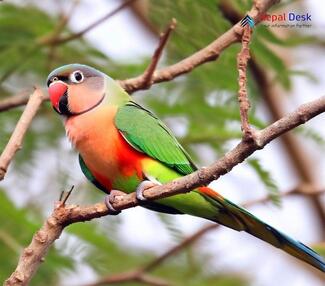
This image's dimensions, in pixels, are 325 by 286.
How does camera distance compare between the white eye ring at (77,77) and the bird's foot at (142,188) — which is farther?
the white eye ring at (77,77)

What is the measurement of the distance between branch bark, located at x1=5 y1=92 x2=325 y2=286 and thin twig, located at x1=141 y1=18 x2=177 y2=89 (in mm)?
455

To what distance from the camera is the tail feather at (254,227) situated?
6.59ft

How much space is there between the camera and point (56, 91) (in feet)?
7.19

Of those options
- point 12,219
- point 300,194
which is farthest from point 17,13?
point 300,194

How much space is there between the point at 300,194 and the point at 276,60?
57cm

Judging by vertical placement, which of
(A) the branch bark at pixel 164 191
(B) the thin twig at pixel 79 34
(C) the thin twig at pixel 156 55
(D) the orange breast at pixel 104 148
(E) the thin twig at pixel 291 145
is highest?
(E) the thin twig at pixel 291 145

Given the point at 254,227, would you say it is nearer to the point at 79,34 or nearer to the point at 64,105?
the point at 64,105

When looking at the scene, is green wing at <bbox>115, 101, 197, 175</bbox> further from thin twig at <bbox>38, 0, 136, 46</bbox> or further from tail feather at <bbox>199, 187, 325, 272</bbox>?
thin twig at <bbox>38, 0, 136, 46</bbox>

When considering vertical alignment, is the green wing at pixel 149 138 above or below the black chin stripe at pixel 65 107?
below

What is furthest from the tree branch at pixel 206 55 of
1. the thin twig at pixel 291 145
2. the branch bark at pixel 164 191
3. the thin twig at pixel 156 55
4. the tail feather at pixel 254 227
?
the thin twig at pixel 291 145

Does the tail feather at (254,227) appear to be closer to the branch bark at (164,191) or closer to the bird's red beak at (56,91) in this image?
the branch bark at (164,191)

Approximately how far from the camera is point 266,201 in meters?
2.62

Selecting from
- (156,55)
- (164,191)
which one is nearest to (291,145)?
(156,55)

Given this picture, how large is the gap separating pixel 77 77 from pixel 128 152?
0.28 m
